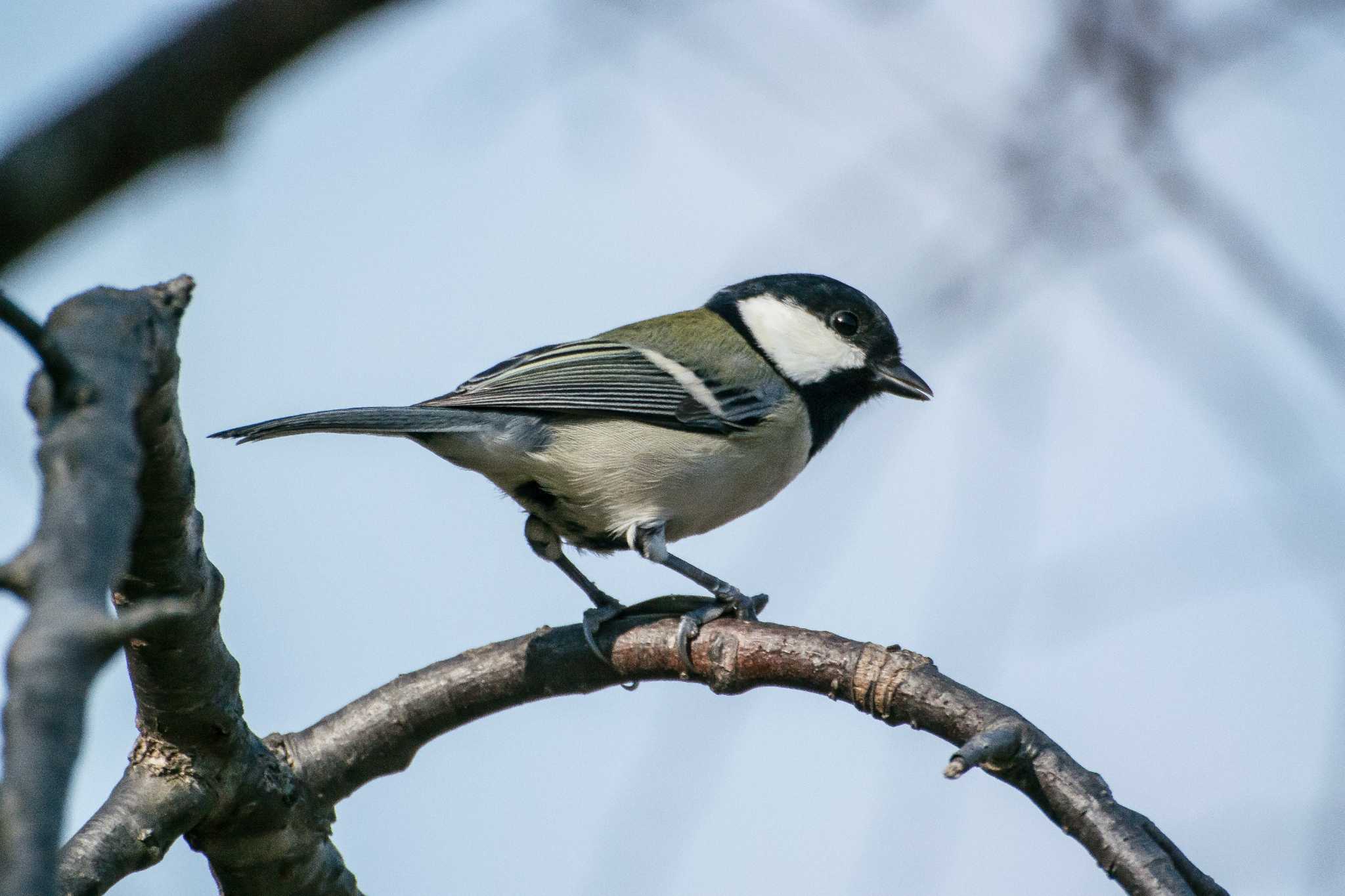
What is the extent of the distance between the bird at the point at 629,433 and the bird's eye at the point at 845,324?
204mm

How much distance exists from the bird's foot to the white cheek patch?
4.83 feet

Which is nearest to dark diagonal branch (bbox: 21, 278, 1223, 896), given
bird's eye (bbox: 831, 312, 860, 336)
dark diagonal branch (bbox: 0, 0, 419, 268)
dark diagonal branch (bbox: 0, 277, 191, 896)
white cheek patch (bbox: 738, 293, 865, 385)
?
dark diagonal branch (bbox: 0, 277, 191, 896)

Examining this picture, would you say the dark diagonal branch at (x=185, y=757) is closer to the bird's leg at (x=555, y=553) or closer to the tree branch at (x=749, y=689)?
the tree branch at (x=749, y=689)

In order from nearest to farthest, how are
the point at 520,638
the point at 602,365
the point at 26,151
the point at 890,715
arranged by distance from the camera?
the point at 26,151
the point at 890,715
the point at 520,638
the point at 602,365

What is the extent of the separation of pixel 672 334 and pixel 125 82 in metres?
3.64

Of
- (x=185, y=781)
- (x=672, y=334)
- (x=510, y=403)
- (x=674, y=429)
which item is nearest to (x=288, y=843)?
(x=185, y=781)

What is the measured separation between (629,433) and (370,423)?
2.96 feet

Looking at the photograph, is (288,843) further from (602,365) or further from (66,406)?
(602,365)

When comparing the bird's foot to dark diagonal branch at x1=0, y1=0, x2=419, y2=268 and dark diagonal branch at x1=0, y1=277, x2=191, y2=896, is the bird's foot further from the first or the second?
dark diagonal branch at x1=0, y1=0, x2=419, y2=268

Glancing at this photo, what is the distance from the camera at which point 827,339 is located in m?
5.02

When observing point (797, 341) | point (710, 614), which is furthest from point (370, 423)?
point (797, 341)

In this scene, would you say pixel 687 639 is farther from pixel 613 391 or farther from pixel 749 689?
pixel 613 391

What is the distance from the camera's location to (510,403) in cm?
408

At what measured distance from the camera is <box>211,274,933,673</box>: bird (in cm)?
402
